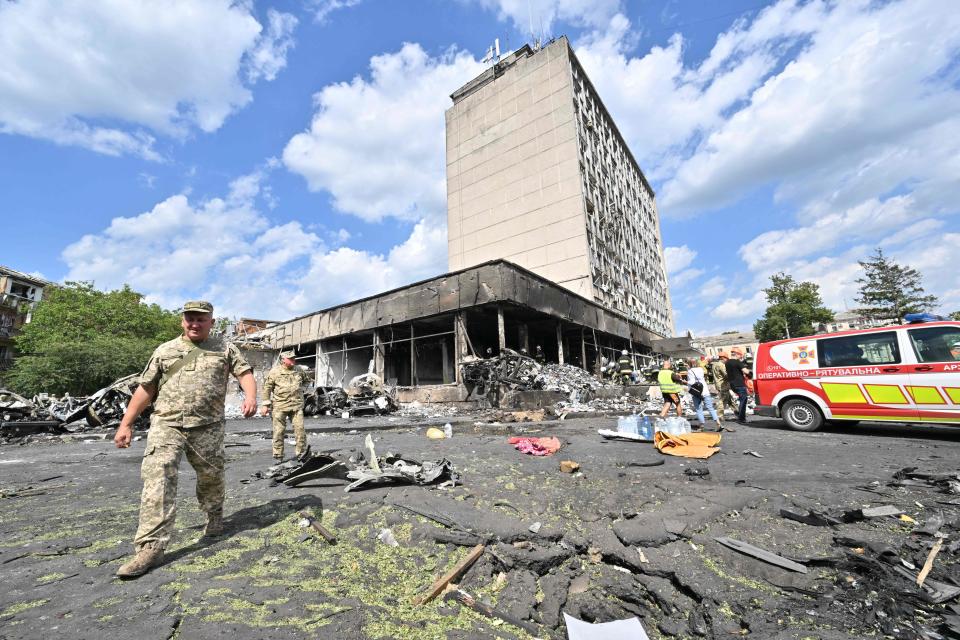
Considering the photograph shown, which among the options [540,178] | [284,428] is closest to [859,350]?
[284,428]

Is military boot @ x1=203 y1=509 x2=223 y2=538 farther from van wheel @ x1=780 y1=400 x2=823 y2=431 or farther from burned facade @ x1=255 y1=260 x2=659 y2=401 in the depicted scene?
burned facade @ x1=255 y1=260 x2=659 y2=401

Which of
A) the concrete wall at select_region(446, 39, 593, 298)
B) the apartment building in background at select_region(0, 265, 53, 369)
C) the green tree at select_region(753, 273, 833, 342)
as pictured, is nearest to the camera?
the concrete wall at select_region(446, 39, 593, 298)

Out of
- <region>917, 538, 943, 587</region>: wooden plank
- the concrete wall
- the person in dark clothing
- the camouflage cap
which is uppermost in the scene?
the concrete wall

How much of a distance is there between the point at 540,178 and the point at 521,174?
1824 mm

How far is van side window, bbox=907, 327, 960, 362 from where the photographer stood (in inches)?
228

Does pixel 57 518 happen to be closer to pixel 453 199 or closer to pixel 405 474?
pixel 405 474

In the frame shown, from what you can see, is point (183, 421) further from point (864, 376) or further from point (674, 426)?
point (864, 376)

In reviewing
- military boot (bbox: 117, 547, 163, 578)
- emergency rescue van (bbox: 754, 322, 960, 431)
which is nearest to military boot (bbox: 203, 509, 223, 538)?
military boot (bbox: 117, 547, 163, 578)

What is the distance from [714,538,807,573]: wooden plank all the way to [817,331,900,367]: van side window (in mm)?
6043

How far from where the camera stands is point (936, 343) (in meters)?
5.92

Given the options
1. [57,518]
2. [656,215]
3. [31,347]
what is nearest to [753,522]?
[57,518]

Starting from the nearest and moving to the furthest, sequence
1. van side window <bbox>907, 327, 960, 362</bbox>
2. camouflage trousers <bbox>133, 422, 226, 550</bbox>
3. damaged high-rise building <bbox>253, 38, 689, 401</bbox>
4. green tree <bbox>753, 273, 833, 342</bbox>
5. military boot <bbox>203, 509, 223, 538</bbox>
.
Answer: camouflage trousers <bbox>133, 422, 226, 550</bbox>, military boot <bbox>203, 509, 223, 538</bbox>, van side window <bbox>907, 327, 960, 362</bbox>, damaged high-rise building <bbox>253, 38, 689, 401</bbox>, green tree <bbox>753, 273, 833, 342</bbox>

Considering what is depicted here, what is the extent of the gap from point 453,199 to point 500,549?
1283 inches

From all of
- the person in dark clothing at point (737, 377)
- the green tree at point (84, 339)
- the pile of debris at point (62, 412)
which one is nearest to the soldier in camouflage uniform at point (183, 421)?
the person in dark clothing at point (737, 377)
